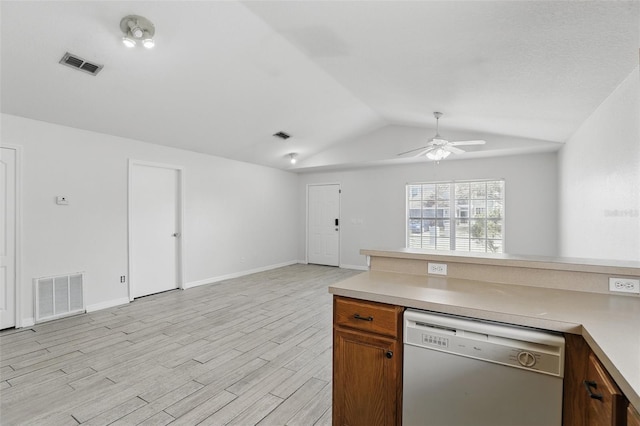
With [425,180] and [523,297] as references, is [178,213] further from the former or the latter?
[523,297]

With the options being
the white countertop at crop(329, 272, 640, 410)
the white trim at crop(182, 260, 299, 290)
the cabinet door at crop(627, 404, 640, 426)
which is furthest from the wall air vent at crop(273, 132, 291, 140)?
the cabinet door at crop(627, 404, 640, 426)

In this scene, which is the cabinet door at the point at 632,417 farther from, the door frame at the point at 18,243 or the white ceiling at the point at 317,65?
the door frame at the point at 18,243

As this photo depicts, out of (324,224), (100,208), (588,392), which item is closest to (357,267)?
(324,224)

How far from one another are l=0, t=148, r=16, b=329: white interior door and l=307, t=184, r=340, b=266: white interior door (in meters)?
5.42

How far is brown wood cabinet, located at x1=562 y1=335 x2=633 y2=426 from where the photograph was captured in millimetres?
906

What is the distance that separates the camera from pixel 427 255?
2.06 m

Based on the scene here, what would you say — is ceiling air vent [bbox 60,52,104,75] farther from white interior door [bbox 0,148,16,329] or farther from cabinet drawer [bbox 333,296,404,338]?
cabinet drawer [bbox 333,296,404,338]

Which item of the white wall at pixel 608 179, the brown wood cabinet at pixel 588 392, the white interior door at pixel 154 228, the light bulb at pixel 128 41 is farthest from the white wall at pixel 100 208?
the white wall at pixel 608 179

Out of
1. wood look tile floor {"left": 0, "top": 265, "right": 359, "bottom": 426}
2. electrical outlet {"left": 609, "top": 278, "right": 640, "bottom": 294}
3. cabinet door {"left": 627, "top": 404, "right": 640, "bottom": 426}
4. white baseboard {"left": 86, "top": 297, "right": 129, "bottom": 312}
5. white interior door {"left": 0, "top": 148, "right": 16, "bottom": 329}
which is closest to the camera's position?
cabinet door {"left": 627, "top": 404, "right": 640, "bottom": 426}

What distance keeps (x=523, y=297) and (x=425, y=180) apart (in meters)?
5.01

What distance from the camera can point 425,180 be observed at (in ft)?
20.6

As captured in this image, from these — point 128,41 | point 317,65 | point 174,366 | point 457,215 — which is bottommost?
point 174,366

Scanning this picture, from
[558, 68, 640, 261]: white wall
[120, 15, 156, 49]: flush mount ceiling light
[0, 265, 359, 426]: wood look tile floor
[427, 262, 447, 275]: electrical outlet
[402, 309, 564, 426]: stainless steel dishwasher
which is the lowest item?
[0, 265, 359, 426]: wood look tile floor

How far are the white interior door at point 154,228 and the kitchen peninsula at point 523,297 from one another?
3.95 metres
